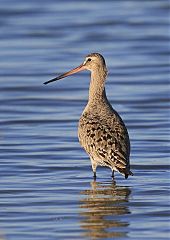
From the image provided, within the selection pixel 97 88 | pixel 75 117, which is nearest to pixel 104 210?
pixel 97 88

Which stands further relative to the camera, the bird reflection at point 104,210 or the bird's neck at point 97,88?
the bird's neck at point 97,88

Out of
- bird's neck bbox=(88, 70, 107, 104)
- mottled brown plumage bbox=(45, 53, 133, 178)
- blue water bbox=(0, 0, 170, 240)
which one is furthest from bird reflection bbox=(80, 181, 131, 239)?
bird's neck bbox=(88, 70, 107, 104)

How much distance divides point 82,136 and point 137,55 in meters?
8.17

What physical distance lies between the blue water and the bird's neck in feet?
2.42

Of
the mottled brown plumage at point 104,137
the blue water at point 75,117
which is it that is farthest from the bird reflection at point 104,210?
the mottled brown plumage at point 104,137

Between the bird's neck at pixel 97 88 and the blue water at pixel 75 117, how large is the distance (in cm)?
74

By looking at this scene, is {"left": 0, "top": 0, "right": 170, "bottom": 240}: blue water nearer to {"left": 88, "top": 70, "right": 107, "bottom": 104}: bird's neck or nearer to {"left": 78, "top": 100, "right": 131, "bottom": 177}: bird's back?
{"left": 78, "top": 100, "right": 131, "bottom": 177}: bird's back

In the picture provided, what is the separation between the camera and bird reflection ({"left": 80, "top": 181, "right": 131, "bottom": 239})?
860 centimetres

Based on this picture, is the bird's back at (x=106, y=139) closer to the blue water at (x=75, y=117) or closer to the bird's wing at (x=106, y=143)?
the bird's wing at (x=106, y=143)

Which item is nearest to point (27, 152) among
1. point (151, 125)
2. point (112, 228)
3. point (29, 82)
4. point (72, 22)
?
point (151, 125)

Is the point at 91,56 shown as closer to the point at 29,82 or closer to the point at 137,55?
the point at 29,82

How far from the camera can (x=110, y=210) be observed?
9.34 m

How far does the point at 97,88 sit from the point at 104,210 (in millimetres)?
2284

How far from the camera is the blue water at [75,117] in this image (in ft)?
29.6
